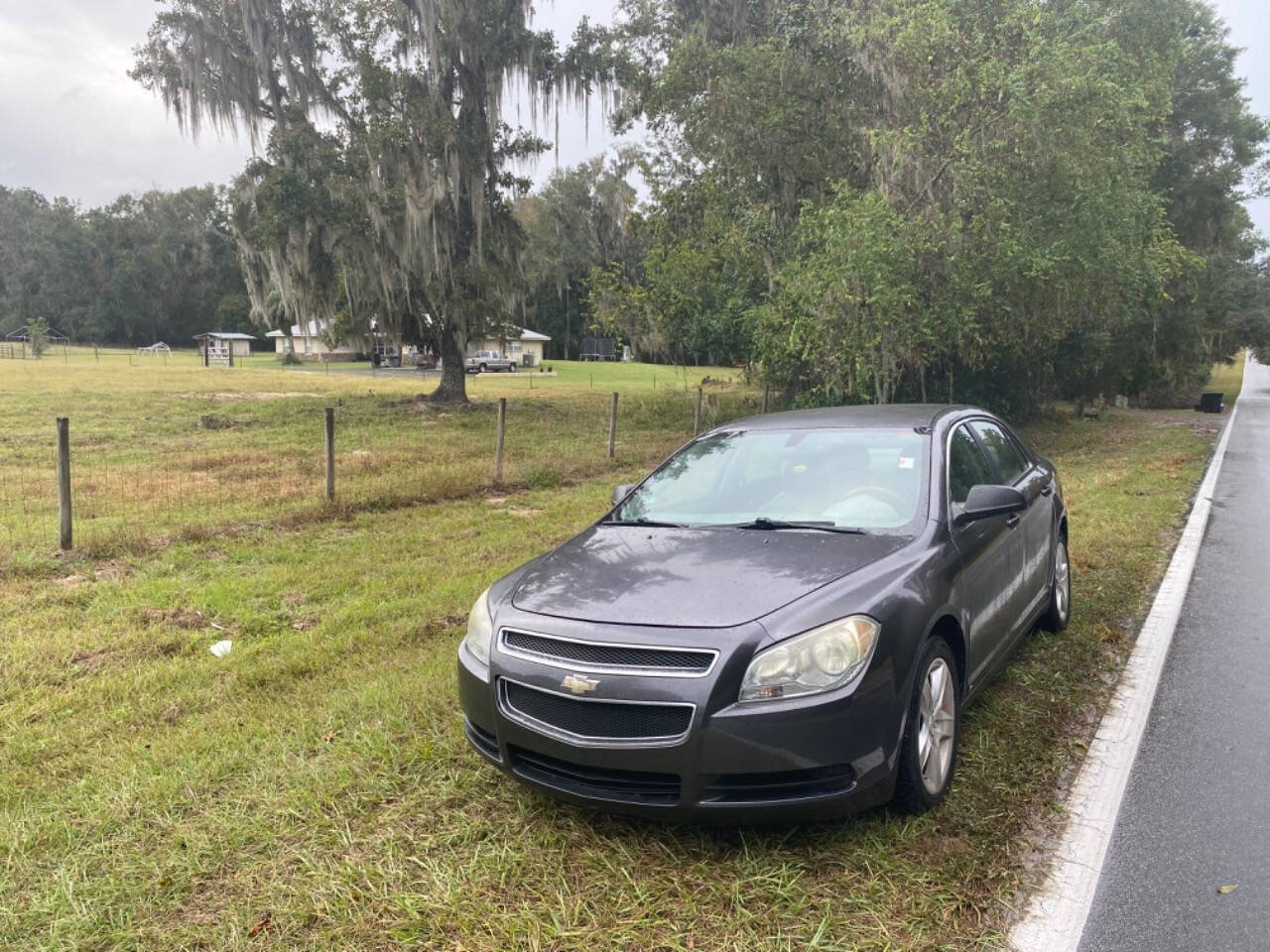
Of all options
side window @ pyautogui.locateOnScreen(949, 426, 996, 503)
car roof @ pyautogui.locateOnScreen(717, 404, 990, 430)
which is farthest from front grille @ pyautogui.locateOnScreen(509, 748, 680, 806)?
car roof @ pyautogui.locateOnScreen(717, 404, 990, 430)

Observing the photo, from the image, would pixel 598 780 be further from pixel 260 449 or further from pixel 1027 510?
pixel 260 449

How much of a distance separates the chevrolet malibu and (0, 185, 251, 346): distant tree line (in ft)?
279

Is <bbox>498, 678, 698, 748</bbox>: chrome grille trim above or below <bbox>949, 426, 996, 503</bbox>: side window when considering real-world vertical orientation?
below

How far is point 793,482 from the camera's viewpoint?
4.10 meters

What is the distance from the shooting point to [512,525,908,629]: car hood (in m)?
2.90

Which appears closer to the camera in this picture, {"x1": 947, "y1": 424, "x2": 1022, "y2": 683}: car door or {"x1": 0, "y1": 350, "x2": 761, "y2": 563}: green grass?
{"x1": 947, "y1": 424, "x2": 1022, "y2": 683}: car door

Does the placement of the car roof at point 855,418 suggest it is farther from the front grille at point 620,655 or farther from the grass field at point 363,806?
the front grille at point 620,655

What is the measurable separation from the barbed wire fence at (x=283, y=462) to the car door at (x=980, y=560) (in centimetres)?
688

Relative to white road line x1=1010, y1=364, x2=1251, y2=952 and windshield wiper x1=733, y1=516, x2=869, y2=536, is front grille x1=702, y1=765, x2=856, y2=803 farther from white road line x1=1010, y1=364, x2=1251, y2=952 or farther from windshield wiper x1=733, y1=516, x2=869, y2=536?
windshield wiper x1=733, y1=516, x2=869, y2=536

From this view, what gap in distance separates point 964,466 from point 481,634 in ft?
8.33

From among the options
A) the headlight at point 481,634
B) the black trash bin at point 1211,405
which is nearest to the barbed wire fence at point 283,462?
the headlight at point 481,634

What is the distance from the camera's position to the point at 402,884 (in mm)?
2795

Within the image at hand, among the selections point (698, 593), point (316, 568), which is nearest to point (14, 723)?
point (316, 568)

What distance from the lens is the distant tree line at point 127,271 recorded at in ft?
261
